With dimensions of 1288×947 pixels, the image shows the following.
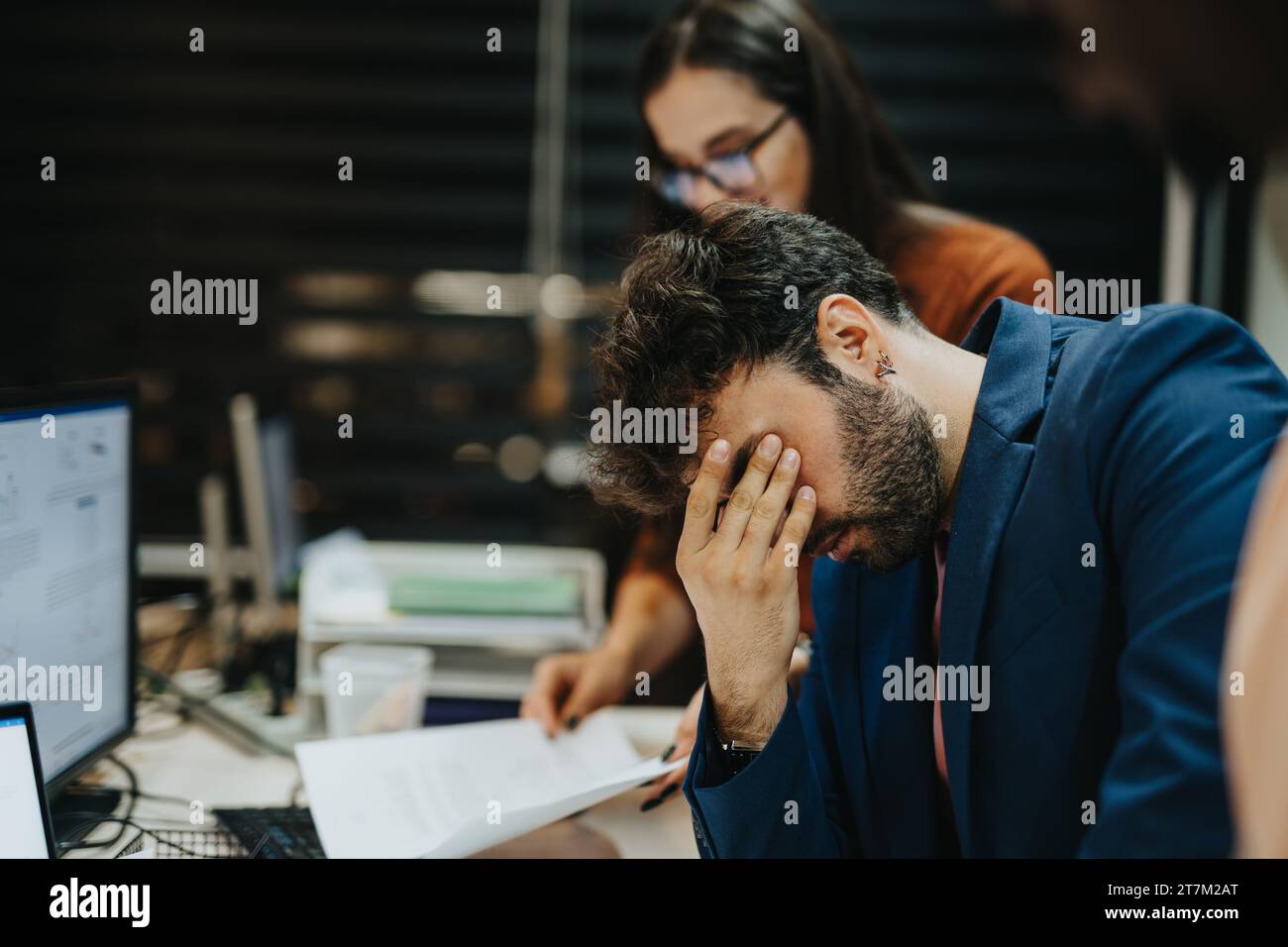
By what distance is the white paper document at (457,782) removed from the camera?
120 centimetres

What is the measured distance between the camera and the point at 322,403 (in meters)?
3.50

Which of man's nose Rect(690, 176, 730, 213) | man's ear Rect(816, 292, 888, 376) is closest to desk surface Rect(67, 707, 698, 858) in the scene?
man's ear Rect(816, 292, 888, 376)

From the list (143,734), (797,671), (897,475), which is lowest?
(143,734)

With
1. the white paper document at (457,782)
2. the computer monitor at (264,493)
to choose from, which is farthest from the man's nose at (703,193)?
the computer monitor at (264,493)

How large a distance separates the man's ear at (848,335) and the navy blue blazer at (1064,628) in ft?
0.42

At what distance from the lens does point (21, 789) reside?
1.03 meters

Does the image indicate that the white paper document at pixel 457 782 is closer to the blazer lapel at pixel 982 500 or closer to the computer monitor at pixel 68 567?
the computer monitor at pixel 68 567

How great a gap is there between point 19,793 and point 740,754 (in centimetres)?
76

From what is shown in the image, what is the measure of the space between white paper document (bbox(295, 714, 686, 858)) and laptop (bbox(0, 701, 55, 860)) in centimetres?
31

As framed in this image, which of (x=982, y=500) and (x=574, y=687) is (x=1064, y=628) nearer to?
(x=982, y=500)
